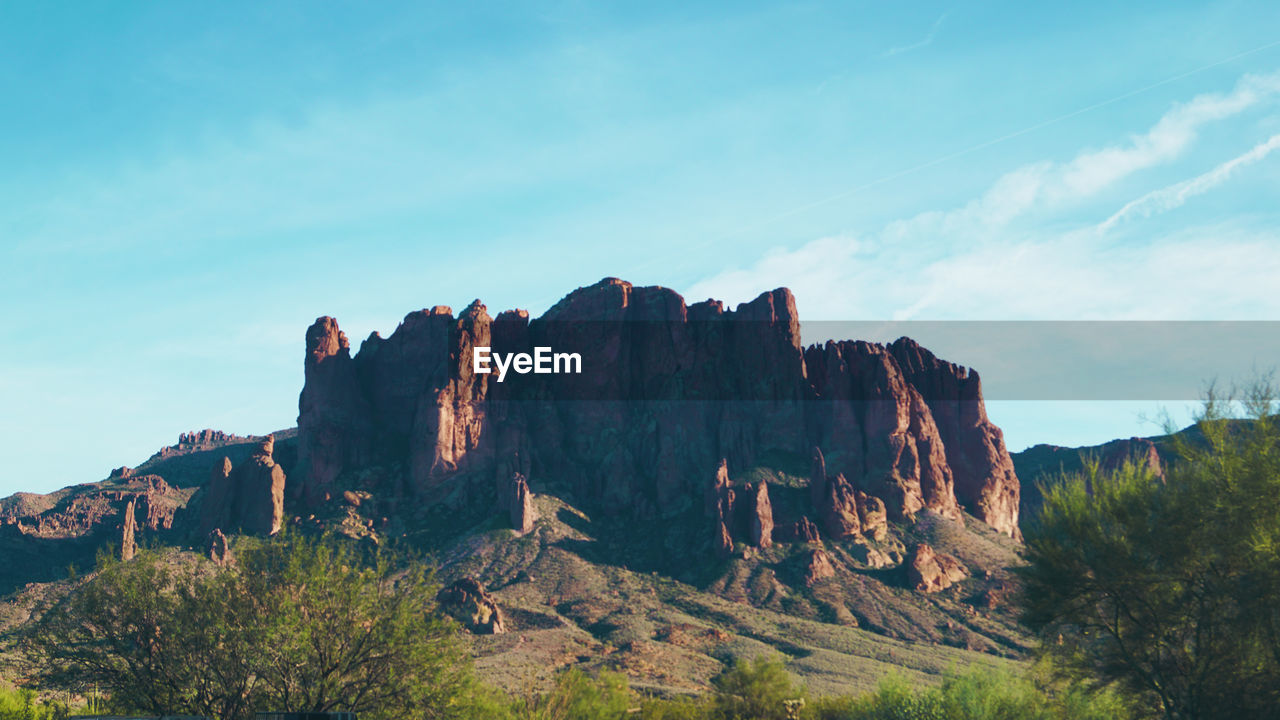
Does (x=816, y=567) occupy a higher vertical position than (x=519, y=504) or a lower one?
lower

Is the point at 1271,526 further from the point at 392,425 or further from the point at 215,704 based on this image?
the point at 392,425

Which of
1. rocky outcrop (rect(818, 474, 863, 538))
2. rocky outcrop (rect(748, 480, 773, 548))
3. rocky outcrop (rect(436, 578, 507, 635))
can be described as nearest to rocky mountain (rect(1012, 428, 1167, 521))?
rocky outcrop (rect(818, 474, 863, 538))

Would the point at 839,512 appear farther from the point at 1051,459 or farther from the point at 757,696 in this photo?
the point at 1051,459

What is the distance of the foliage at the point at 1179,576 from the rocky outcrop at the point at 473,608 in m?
80.3

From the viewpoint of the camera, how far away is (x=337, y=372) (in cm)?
15812

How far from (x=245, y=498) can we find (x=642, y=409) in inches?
2477

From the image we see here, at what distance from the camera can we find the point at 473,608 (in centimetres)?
10650

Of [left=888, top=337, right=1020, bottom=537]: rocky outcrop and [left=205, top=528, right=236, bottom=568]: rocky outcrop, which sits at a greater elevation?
[left=888, top=337, right=1020, bottom=537]: rocky outcrop

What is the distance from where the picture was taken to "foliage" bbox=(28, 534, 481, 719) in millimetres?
34406

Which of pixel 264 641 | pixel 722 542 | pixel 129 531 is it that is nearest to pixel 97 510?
pixel 129 531

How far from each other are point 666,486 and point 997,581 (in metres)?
50.2

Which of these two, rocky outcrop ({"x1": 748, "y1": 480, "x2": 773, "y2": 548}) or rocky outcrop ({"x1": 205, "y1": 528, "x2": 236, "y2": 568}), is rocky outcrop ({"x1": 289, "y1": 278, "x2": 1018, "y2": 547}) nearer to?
rocky outcrop ({"x1": 748, "y1": 480, "x2": 773, "y2": 548})

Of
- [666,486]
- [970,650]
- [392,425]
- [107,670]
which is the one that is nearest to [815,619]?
[970,650]

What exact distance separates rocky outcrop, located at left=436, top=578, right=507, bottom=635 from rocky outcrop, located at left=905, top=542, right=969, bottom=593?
172 feet
